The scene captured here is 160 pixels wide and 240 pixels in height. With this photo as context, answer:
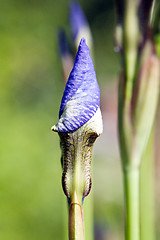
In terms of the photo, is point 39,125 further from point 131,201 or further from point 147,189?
point 131,201

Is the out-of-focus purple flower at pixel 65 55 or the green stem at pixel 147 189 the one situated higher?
the out-of-focus purple flower at pixel 65 55

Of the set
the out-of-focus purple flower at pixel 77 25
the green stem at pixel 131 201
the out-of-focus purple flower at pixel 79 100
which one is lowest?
the green stem at pixel 131 201

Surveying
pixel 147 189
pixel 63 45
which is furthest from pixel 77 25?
pixel 147 189

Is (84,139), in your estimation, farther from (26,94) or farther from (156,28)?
(26,94)

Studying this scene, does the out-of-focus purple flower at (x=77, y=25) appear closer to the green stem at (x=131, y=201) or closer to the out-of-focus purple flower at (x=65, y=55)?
the out-of-focus purple flower at (x=65, y=55)

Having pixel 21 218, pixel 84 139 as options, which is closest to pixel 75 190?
pixel 84 139

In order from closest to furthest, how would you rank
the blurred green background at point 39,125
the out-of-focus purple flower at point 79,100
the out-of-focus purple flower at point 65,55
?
the out-of-focus purple flower at point 79,100 → the out-of-focus purple flower at point 65,55 → the blurred green background at point 39,125

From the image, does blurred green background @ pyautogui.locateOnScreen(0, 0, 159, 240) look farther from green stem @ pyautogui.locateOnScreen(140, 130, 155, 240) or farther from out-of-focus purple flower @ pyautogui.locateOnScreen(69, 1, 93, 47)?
out-of-focus purple flower @ pyautogui.locateOnScreen(69, 1, 93, 47)

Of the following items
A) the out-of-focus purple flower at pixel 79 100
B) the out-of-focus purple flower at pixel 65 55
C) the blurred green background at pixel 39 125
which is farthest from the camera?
the blurred green background at pixel 39 125

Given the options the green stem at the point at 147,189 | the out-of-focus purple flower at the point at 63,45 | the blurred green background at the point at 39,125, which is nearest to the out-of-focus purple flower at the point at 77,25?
the out-of-focus purple flower at the point at 63,45

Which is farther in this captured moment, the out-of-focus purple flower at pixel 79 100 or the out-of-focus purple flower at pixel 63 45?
the out-of-focus purple flower at pixel 63 45
